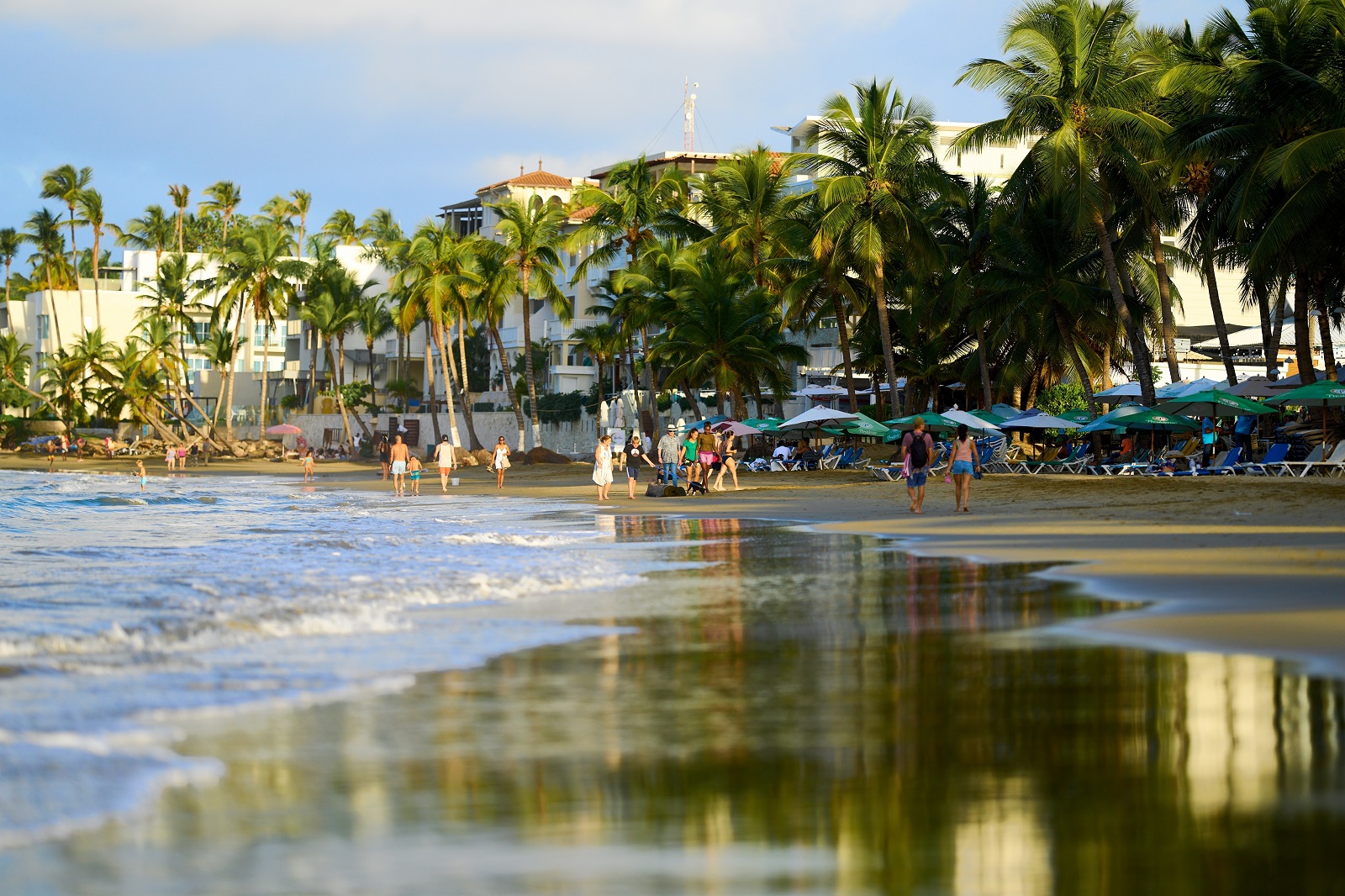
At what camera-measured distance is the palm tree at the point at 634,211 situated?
47906mm

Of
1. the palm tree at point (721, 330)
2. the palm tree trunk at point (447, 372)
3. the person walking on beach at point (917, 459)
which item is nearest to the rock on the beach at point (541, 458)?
the palm tree trunk at point (447, 372)

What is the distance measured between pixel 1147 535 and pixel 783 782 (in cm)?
1181

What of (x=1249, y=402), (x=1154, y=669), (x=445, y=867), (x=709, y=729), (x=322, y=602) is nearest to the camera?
(x=445, y=867)

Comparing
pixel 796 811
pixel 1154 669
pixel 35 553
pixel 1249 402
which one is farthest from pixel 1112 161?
pixel 796 811

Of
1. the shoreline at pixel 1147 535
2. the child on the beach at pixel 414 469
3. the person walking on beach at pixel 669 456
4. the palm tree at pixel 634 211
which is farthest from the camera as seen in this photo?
the palm tree at pixel 634 211

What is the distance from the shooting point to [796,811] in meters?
4.27

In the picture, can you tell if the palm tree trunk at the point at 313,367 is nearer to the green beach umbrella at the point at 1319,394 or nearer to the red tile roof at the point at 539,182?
the red tile roof at the point at 539,182

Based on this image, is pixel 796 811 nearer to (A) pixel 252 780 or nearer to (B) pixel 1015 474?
(A) pixel 252 780

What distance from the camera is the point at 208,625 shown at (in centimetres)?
891

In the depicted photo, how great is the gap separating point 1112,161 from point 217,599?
1091 inches

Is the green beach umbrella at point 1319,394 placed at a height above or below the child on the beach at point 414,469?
above

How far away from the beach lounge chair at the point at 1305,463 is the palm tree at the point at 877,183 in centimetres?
1258

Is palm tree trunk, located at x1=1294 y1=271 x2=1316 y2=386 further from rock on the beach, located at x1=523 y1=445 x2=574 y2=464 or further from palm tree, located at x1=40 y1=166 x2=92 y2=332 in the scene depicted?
palm tree, located at x1=40 y1=166 x2=92 y2=332

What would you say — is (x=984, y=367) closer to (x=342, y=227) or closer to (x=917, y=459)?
(x=917, y=459)
